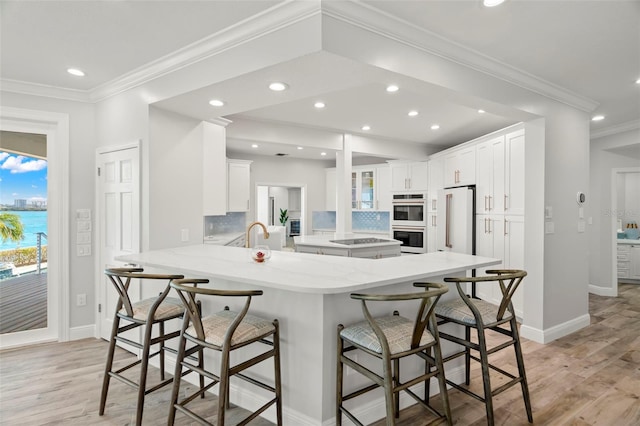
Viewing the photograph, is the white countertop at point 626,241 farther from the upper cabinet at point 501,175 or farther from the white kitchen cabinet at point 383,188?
the white kitchen cabinet at point 383,188

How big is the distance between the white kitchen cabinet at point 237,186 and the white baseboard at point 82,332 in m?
2.80

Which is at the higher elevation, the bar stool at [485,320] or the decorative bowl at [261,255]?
the decorative bowl at [261,255]

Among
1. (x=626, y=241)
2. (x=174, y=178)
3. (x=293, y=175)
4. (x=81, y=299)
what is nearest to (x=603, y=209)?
(x=626, y=241)

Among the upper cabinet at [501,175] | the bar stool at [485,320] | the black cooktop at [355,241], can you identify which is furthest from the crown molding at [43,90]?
the upper cabinet at [501,175]

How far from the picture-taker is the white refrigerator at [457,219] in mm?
4863

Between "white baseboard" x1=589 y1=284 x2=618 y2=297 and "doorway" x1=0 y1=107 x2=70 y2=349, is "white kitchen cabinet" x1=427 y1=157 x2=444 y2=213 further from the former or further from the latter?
"doorway" x1=0 y1=107 x2=70 y2=349

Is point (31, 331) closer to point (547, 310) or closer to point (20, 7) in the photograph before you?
point (20, 7)

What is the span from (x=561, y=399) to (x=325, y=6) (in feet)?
9.82

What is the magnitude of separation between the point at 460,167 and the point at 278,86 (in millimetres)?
3599

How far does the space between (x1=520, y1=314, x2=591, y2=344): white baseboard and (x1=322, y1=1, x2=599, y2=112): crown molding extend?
2.32 meters

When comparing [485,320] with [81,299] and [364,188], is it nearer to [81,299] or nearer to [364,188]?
[81,299]

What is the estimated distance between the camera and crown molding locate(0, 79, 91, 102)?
3291 mm

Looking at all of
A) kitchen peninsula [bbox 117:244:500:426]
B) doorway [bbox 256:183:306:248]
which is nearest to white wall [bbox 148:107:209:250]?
kitchen peninsula [bbox 117:244:500:426]

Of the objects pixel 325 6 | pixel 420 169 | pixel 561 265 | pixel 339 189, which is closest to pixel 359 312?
pixel 325 6
